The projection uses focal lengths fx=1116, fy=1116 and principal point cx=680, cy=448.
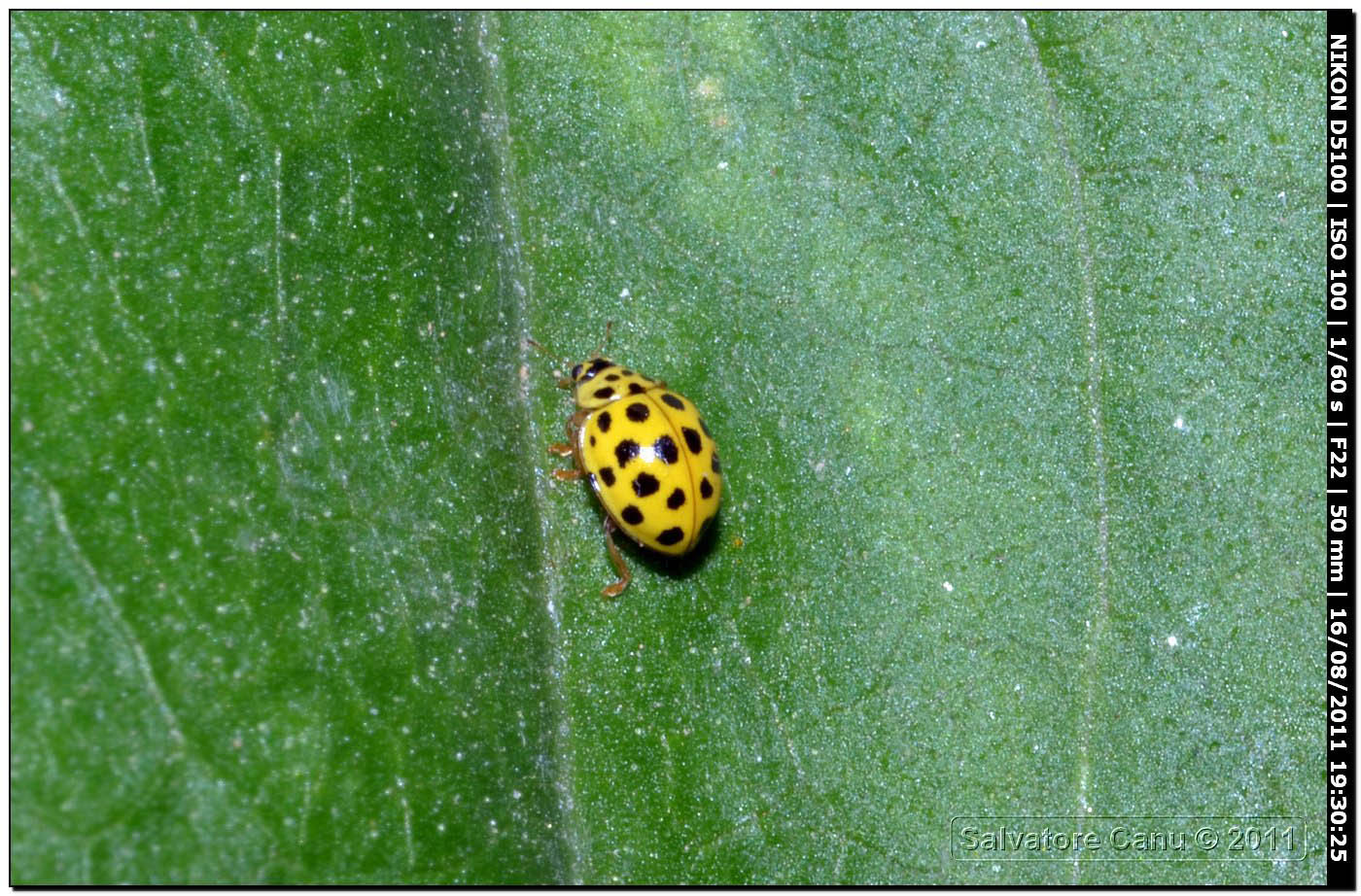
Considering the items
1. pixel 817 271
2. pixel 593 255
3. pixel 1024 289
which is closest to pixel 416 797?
pixel 593 255

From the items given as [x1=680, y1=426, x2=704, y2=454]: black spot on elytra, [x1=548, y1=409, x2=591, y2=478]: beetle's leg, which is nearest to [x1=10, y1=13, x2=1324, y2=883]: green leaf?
[x1=548, y1=409, x2=591, y2=478]: beetle's leg

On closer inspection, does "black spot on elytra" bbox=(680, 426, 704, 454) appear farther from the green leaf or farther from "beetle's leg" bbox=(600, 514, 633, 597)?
"beetle's leg" bbox=(600, 514, 633, 597)

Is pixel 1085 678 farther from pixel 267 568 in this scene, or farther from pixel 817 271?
pixel 267 568

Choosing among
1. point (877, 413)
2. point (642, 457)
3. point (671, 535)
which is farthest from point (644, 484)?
point (877, 413)

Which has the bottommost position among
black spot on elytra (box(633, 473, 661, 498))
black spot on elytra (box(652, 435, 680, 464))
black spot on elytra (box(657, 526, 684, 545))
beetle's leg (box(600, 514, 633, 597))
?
beetle's leg (box(600, 514, 633, 597))

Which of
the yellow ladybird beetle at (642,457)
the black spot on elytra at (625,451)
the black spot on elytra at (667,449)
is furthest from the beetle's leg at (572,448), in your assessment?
the black spot on elytra at (667,449)

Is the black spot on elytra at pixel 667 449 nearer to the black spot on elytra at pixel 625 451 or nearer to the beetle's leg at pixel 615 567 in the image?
the black spot on elytra at pixel 625 451
